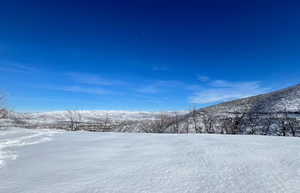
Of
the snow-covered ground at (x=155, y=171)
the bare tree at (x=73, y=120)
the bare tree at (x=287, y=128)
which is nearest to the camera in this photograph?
the snow-covered ground at (x=155, y=171)

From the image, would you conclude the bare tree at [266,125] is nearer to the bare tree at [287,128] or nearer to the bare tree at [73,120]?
the bare tree at [287,128]

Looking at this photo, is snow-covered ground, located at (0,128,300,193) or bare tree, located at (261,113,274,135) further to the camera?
bare tree, located at (261,113,274,135)

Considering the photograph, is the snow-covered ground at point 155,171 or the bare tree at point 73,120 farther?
the bare tree at point 73,120

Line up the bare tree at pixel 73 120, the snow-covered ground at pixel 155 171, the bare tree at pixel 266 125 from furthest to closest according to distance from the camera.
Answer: the bare tree at pixel 73 120, the bare tree at pixel 266 125, the snow-covered ground at pixel 155 171

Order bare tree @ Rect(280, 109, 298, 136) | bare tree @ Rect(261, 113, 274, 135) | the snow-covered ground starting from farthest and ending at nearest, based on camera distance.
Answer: bare tree @ Rect(261, 113, 274, 135), bare tree @ Rect(280, 109, 298, 136), the snow-covered ground

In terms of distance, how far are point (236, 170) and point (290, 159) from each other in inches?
21.5

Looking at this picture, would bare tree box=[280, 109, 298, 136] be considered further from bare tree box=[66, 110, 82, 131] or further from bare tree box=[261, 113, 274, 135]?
bare tree box=[66, 110, 82, 131]

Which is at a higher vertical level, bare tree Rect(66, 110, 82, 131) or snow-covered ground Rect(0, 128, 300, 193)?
bare tree Rect(66, 110, 82, 131)

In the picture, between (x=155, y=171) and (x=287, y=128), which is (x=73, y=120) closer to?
(x=155, y=171)

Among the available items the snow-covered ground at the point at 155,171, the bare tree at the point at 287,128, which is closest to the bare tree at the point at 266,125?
the bare tree at the point at 287,128

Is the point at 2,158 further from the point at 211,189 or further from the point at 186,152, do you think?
the point at 211,189

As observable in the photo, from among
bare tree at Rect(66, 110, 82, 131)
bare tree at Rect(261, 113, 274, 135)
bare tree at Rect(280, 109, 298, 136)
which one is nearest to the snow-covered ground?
bare tree at Rect(280, 109, 298, 136)

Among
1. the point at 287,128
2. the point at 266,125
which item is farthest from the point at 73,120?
the point at 266,125

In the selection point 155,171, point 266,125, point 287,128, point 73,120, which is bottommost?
point 155,171
